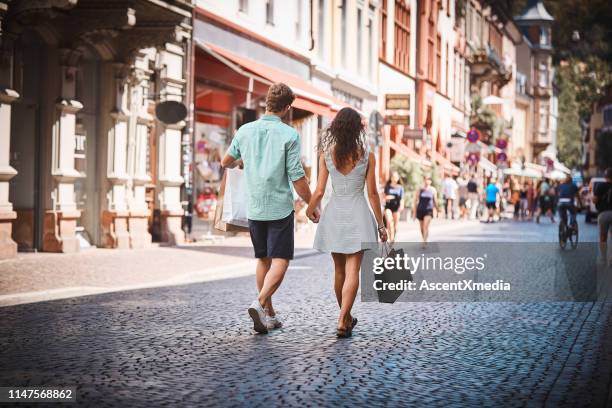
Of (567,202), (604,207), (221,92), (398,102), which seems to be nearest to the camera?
(604,207)

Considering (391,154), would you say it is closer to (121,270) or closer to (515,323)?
(121,270)

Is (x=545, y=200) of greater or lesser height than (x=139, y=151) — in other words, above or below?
below

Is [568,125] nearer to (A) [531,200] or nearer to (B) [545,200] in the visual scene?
(A) [531,200]

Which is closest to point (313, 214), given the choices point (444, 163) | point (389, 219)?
point (389, 219)

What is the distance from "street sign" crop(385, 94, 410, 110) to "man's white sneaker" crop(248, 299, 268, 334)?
2946cm

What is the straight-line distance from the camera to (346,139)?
9242 mm

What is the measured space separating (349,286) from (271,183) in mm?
1038

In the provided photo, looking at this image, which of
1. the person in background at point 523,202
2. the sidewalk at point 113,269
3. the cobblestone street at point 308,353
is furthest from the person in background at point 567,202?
the person in background at point 523,202

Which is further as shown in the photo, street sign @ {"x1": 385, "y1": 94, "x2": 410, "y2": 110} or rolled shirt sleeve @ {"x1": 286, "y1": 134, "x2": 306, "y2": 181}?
street sign @ {"x1": 385, "y1": 94, "x2": 410, "y2": 110}

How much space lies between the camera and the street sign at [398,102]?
127 ft

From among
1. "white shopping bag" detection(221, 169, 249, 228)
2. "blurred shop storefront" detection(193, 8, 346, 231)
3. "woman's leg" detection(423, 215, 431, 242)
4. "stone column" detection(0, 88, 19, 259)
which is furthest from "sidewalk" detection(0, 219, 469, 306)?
"blurred shop storefront" detection(193, 8, 346, 231)

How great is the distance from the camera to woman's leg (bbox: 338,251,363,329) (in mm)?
9242

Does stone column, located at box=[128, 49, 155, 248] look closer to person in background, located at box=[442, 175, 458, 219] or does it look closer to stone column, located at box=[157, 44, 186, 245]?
stone column, located at box=[157, 44, 186, 245]

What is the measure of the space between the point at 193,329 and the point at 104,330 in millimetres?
742
